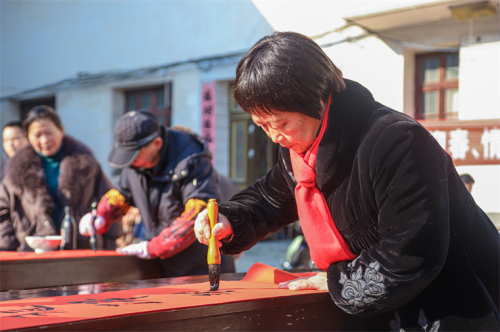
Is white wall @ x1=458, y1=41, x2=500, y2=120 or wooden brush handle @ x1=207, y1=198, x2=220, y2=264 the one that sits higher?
white wall @ x1=458, y1=41, x2=500, y2=120

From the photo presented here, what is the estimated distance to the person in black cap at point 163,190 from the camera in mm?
2334

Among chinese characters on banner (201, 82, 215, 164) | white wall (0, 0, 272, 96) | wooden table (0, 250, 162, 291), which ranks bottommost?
wooden table (0, 250, 162, 291)

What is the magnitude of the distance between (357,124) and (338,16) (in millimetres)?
5533

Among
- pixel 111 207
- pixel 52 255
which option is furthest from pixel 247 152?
pixel 52 255

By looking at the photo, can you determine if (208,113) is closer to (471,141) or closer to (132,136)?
(471,141)

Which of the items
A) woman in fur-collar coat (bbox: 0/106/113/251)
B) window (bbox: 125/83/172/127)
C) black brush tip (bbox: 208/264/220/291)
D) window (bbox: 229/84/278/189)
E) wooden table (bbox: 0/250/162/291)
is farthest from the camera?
window (bbox: 125/83/172/127)

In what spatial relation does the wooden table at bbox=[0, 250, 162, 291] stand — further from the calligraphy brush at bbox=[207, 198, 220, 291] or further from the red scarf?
the red scarf

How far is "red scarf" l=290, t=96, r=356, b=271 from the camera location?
1.27 metres

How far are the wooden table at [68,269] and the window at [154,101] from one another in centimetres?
588

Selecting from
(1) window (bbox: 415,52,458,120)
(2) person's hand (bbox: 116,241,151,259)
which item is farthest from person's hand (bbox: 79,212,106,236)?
(1) window (bbox: 415,52,458,120)

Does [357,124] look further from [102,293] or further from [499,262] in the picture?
[102,293]

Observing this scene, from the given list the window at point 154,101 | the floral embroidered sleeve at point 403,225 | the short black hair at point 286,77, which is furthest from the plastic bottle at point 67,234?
the window at point 154,101

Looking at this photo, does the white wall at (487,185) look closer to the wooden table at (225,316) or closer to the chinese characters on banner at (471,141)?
the chinese characters on banner at (471,141)

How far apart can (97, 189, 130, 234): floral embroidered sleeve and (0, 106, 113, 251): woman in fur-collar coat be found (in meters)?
0.62
